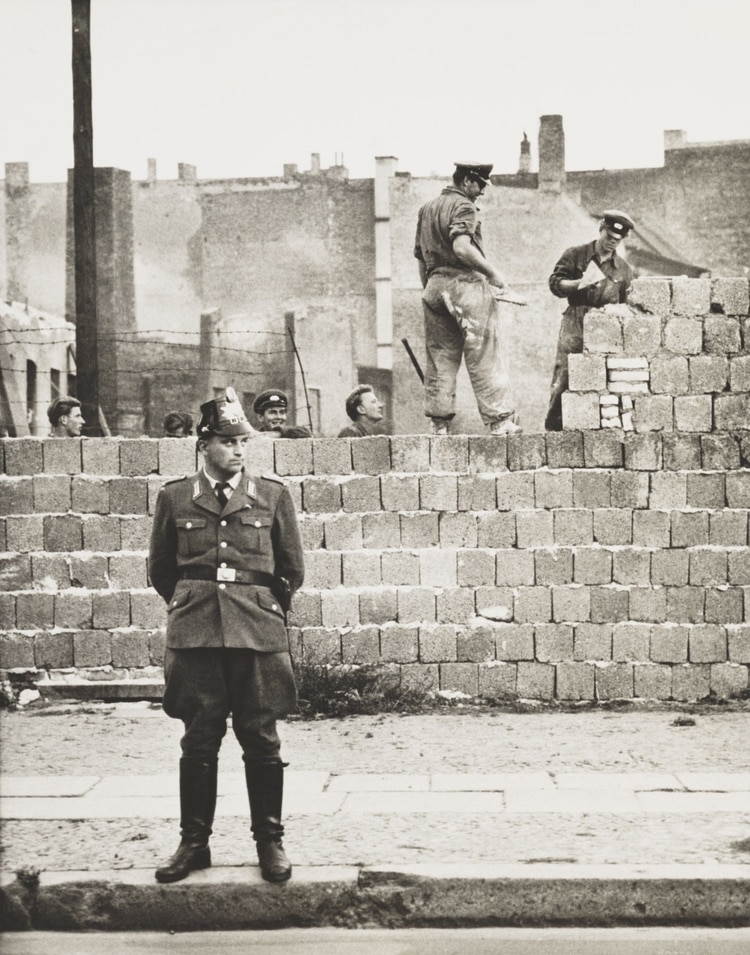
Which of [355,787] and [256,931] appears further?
[355,787]

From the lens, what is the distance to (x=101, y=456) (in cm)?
1077

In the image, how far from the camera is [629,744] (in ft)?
29.4

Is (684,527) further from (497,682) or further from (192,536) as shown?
(192,536)

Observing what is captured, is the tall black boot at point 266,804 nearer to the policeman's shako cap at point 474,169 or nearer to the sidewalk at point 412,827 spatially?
the sidewalk at point 412,827

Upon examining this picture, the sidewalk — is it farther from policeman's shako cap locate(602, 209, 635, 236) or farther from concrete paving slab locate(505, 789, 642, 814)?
policeman's shako cap locate(602, 209, 635, 236)

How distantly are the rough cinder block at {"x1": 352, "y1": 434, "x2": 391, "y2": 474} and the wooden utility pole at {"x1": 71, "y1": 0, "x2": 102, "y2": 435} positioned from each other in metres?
3.75

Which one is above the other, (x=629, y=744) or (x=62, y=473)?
(x=62, y=473)

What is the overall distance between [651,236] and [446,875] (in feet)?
125

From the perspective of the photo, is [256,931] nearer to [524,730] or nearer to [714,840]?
[714,840]

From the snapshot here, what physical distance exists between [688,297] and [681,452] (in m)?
1.25

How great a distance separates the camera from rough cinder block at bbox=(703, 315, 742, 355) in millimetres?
10742

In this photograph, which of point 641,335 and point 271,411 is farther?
point 271,411

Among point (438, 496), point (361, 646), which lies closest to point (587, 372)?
point (438, 496)

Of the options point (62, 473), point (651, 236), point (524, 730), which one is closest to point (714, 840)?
point (524, 730)
